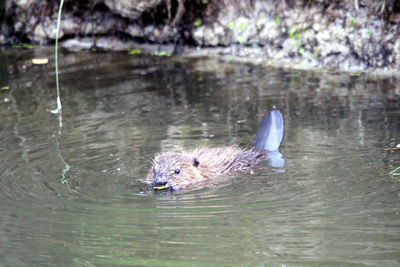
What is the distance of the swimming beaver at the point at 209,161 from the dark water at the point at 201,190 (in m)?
0.16

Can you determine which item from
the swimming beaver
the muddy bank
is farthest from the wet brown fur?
the muddy bank

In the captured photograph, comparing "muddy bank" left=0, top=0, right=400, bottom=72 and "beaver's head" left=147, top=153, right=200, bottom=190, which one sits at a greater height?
"muddy bank" left=0, top=0, right=400, bottom=72

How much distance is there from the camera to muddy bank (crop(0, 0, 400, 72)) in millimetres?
7887

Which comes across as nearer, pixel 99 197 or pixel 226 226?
pixel 226 226

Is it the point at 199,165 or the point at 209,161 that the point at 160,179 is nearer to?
the point at 199,165

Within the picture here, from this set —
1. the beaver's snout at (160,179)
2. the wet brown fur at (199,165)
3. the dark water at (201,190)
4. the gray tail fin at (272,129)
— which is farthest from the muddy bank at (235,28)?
the beaver's snout at (160,179)

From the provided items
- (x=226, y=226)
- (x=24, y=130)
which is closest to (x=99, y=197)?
(x=226, y=226)

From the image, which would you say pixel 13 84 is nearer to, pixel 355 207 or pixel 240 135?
pixel 240 135

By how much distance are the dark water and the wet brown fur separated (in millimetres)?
185

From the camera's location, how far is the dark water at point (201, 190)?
3.30 metres

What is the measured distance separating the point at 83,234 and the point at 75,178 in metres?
1.09

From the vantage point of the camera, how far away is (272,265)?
3.04 metres

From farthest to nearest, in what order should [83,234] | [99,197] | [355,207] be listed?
[99,197]
[355,207]
[83,234]

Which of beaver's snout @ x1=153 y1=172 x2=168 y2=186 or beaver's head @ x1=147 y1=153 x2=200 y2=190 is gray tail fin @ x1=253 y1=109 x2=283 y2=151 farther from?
beaver's snout @ x1=153 y1=172 x2=168 y2=186
